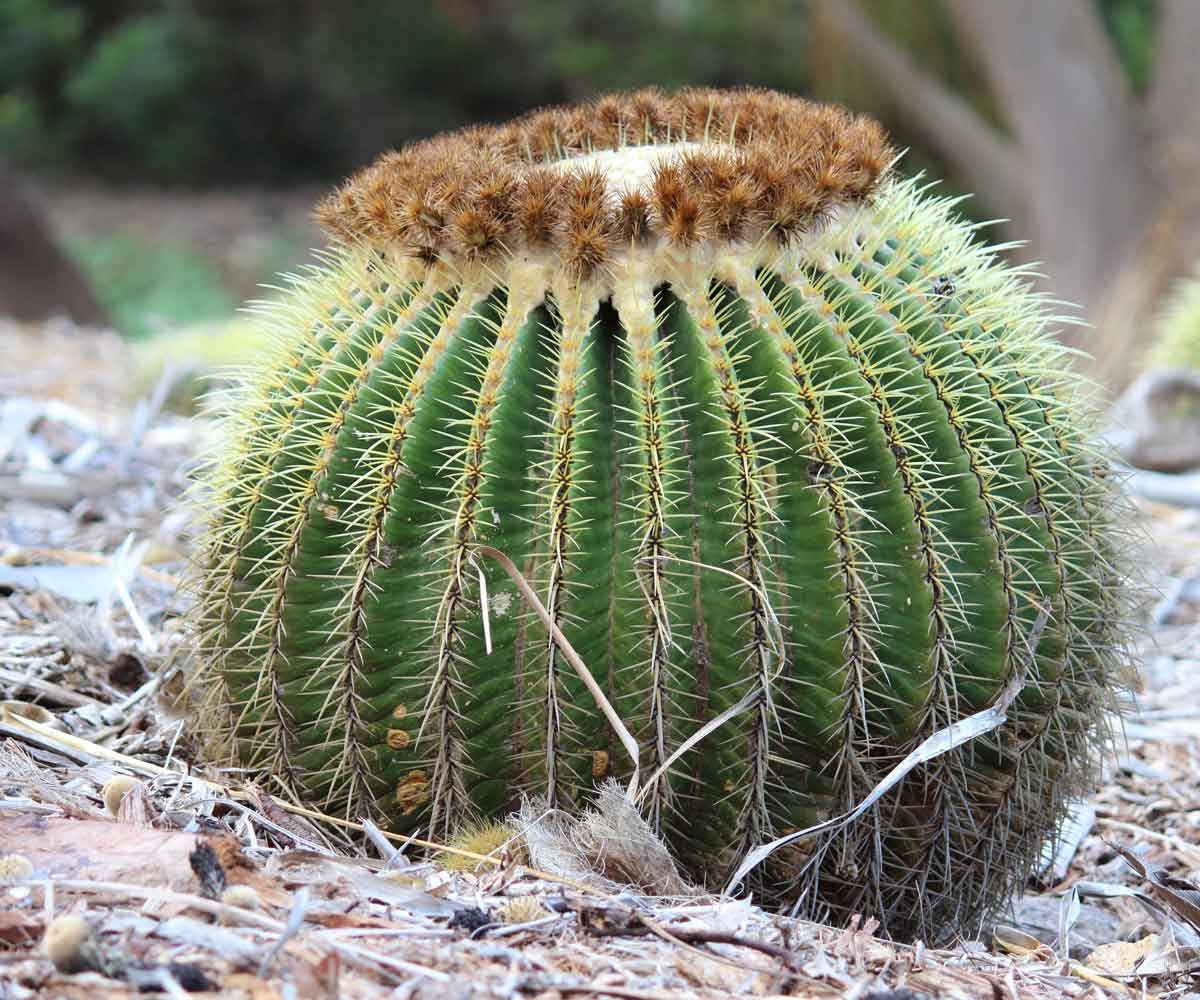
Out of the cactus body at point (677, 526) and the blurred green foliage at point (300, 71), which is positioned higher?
the blurred green foliage at point (300, 71)

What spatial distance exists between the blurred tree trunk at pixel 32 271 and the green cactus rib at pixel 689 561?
9.48m

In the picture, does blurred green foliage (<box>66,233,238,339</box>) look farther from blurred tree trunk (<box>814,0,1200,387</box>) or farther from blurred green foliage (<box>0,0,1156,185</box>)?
blurred tree trunk (<box>814,0,1200,387</box>)

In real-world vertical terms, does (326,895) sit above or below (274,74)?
below

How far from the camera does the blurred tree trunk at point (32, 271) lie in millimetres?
11320

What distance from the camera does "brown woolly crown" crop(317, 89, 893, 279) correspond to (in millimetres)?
2395

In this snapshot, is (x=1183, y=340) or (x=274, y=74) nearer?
(x=1183, y=340)

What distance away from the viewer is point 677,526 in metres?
2.38

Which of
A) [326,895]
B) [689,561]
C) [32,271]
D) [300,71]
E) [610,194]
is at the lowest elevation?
[326,895]

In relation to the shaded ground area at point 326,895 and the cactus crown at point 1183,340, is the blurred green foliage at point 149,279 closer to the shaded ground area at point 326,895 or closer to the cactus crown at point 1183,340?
the cactus crown at point 1183,340

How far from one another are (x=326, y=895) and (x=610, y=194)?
119 centimetres

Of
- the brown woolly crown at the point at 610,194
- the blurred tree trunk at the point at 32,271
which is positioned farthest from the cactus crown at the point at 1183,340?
the blurred tree trunk at the point at 32,271

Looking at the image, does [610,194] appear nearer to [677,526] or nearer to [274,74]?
[677,526]

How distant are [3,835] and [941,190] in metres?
13.9

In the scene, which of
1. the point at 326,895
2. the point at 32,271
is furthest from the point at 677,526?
the point at 32,271
